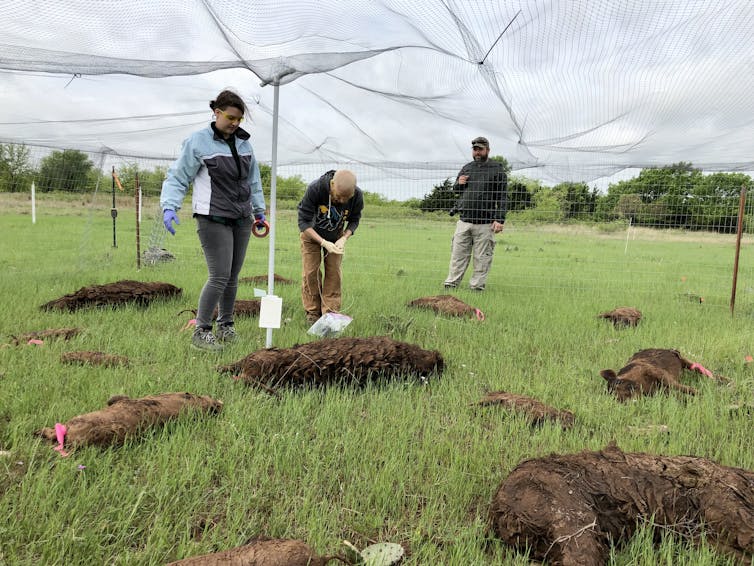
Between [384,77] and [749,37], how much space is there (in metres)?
3.00

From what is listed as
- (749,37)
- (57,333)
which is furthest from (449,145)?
(57,333)

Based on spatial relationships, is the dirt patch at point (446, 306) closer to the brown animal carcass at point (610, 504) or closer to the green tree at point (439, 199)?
the green tree at point (439, 199)

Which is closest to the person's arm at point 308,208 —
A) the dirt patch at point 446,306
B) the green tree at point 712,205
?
the dirt patch at point 446,306

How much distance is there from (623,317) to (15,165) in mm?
10849

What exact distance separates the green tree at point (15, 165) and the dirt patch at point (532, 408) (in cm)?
953

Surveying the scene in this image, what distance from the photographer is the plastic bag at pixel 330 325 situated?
4.65 meters

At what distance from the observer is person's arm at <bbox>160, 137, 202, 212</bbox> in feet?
12.9

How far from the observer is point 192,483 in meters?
2.17

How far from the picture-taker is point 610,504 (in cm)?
190

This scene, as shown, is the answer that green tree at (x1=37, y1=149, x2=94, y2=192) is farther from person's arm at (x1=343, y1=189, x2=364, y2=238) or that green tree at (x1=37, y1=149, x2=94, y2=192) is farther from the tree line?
person's arm at (x1=343, y1=189, x2=364, y2=238)

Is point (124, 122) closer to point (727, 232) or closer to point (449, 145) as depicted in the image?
point (449, 145)

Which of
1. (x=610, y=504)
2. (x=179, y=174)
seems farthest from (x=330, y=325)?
(x=610, y=504)

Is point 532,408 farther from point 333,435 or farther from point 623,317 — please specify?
point 623,317

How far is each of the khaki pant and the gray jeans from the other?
13.7 feet
